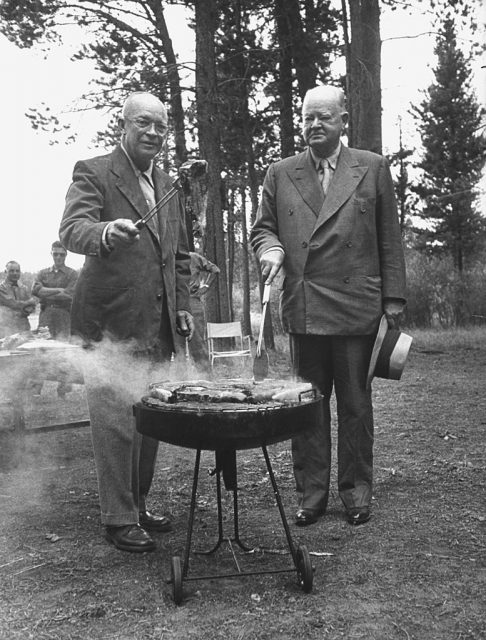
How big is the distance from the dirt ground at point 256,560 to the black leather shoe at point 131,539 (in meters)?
0.05

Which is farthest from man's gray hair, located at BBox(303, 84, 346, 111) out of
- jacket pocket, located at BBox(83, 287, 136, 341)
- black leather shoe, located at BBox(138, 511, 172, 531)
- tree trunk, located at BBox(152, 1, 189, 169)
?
tree trunk, located at BBox(152, 1, 189, 169)

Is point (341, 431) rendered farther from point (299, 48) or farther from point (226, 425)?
point (299, 48)

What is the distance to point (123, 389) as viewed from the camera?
10.8ft

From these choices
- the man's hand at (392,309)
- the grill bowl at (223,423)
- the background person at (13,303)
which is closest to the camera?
the grill bowl at (223,423)

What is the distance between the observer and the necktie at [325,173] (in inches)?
146

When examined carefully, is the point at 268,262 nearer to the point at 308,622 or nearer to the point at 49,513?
the point at 308,622

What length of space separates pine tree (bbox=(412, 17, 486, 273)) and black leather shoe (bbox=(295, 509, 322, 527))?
28024mm

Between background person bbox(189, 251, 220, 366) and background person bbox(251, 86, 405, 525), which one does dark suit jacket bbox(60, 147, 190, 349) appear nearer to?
background person bbox(251, 86, 405, 525)

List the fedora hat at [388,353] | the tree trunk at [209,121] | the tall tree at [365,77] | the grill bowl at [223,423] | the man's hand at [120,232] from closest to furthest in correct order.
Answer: the grill bowl at [223,423] < the man's hand at [120,232] < the fedora hat at [388,353] < the tall tree at [365,77] < the tree trunk at [209,121]

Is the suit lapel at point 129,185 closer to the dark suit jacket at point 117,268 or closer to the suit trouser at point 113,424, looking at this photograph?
the dark suit jacket at point 117,268

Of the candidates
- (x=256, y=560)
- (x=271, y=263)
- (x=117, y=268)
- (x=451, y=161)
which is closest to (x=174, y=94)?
(x=271, y=263)

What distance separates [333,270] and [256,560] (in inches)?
59.5

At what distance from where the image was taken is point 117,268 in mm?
3283

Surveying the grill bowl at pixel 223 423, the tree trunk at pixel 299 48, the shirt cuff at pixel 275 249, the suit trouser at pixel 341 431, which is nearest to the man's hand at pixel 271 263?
the shirt cuff at pixel 275 249
